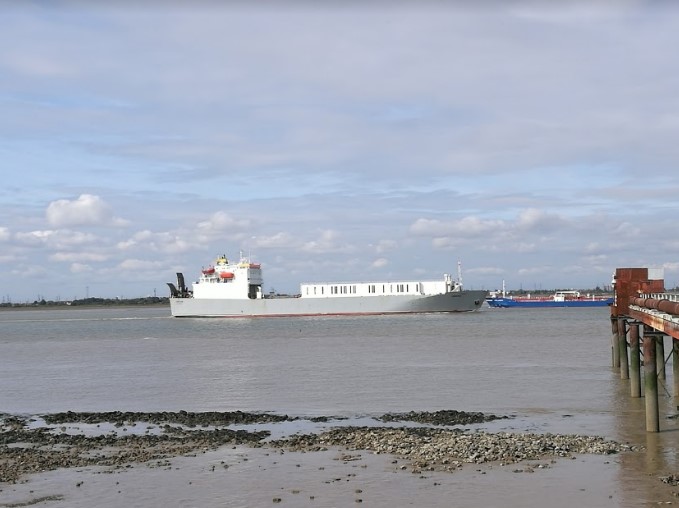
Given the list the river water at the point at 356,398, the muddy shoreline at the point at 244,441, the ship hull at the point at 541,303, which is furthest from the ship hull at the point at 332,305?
the muddy shoreline at the point at 244,441

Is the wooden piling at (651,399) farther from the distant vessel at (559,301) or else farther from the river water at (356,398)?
the distant vessel at (559,301)

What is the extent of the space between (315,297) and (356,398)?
7242cm

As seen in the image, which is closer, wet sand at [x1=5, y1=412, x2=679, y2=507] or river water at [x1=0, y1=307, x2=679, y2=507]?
wet sand at [x1=5, y1=412, x2=679, y2=507]

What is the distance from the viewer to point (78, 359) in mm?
45656

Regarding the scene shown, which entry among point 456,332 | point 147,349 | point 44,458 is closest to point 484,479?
point 44,458

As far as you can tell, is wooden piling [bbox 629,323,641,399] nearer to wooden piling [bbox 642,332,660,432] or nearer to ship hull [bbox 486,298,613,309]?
wooden piling [bbox 642,332,660,432]

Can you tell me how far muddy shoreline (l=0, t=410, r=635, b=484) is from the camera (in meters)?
15.4

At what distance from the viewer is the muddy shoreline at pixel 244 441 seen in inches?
607

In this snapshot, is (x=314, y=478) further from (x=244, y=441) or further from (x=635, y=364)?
(x=635, y=364)

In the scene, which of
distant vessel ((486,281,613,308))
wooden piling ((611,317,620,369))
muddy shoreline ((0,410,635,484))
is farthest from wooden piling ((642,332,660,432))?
distant vessel ((486,281,613,308))

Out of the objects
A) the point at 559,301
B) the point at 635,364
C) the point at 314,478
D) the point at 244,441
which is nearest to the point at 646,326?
the point at 635,364

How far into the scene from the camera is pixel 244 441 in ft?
58.8

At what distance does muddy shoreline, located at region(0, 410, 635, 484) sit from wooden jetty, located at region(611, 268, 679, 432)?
78.8 inches

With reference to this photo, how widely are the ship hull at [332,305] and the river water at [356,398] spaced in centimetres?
3427
